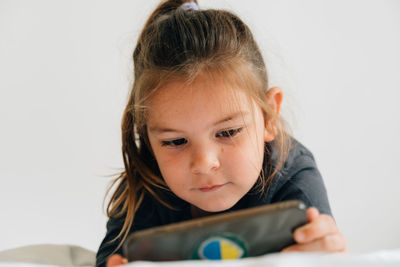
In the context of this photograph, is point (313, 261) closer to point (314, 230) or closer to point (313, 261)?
point (313, 261)

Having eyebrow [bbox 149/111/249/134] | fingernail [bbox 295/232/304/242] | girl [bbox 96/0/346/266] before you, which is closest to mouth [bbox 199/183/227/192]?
girl [bbox 96/0/346/266]

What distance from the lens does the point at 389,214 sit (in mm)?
1183

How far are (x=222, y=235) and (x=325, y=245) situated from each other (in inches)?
6.1

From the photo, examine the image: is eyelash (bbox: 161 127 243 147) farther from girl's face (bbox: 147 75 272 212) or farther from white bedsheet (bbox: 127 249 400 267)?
white bedsheet (bbox: 127 249 400 267)

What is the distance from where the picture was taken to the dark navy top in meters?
0.81

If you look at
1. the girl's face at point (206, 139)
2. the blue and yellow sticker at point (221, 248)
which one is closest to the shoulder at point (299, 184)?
the girl's face at point (206, 139)

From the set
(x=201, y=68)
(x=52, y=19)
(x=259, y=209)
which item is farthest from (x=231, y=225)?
(x=52, y=19)

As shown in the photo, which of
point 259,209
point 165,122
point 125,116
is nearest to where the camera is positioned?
point 259,209

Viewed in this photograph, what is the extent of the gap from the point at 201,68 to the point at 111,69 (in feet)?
2.06

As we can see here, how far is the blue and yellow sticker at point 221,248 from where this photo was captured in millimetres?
484

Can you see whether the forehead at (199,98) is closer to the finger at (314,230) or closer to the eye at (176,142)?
the eye at (176,142)

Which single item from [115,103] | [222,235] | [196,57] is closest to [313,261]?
[222,235]

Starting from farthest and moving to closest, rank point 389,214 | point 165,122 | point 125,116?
point 389,214, point 125,116, point 165,122

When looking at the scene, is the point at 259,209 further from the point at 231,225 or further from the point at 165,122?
the point at 165,122
